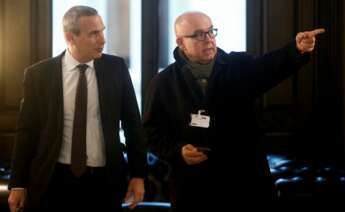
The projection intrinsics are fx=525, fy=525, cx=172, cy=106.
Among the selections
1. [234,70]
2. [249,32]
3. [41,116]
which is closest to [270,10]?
[249,32]

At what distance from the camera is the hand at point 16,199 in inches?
76.9

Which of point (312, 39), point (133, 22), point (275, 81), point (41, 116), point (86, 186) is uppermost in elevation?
point (133, 22)

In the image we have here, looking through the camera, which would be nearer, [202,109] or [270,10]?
[202,109]

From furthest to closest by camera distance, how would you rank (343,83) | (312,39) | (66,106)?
1. (343,83)
2. (66,106)
3. (312,39)

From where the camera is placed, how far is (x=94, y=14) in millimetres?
1975

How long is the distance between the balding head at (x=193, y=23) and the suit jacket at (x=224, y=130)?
0.14 metres

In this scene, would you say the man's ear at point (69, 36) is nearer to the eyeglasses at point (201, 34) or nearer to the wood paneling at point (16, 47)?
the eyeglasses at point (201, 34)

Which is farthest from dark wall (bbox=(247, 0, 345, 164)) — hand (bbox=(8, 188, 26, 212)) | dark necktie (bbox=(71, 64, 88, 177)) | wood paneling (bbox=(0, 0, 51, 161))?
hand (bbox=(8, 188, 26, 212))

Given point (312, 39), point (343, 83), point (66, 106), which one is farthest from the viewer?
point (343, 83)

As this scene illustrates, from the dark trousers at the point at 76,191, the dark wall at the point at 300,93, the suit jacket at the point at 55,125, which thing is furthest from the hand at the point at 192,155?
the dark wall at the point at 300,93

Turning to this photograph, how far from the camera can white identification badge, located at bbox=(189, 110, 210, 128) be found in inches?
77.2

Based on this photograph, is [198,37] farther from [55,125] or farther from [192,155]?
[55,125]

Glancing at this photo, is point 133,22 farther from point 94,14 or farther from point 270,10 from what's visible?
point 94,14

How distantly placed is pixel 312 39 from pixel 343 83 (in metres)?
1.55
